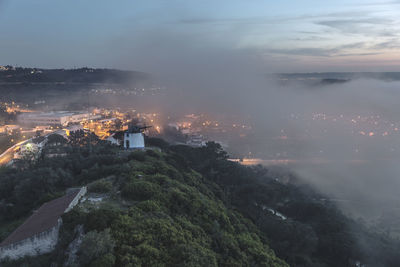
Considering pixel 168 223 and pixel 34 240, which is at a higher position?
pixel 34 240

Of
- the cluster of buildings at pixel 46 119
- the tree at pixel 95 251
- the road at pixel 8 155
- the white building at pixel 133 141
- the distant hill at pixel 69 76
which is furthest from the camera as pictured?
the distant hill at pixel 69 76

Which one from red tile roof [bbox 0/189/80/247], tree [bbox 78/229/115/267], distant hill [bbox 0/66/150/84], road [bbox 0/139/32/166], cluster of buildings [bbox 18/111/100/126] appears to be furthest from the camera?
distant hill [bbox 0/66/150/84]

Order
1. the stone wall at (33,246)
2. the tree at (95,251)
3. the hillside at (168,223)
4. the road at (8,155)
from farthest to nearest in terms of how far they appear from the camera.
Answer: the road at (8,155)
the stone wall at (33,246)
the hillside at (168,223)
the tree at (95,251)

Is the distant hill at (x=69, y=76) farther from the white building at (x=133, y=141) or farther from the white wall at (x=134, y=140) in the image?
the white wall at (x=134, y=140)

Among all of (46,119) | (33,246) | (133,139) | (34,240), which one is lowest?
(46,119)

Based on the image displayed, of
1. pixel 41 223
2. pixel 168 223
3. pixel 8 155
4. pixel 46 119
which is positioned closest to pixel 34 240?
pixel 41 223

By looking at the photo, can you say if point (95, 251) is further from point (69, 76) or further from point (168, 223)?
point (69, 76)

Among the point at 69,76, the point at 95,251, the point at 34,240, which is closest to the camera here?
the point at 95,251

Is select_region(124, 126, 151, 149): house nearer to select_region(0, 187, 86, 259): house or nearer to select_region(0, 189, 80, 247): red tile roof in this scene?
select_region(0, 189, 80, 247): red tile roof

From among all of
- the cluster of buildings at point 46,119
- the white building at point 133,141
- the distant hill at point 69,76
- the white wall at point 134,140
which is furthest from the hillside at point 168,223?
the distant hill at point 69,76

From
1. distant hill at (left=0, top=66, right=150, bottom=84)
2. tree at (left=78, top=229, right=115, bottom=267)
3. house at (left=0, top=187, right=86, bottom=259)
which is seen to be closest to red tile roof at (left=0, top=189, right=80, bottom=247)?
house at (left=0, top=187, right=86, bottom=259)
